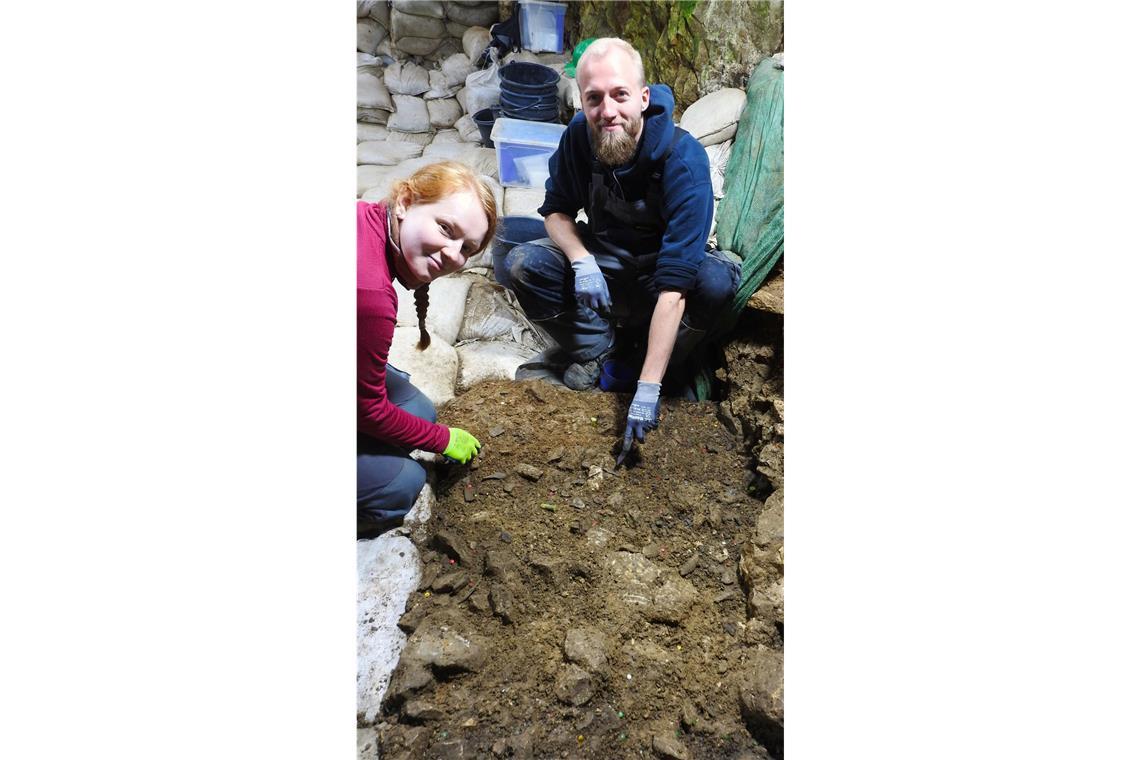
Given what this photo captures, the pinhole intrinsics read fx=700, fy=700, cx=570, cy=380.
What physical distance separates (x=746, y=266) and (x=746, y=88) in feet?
1.55

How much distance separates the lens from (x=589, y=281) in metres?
1.72

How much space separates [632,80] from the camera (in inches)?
65.1

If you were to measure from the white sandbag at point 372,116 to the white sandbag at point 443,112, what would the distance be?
114 millimetres

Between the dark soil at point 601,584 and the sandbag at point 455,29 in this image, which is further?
the sandbag at point 455,29

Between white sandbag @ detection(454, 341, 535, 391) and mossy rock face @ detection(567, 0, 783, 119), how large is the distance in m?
0.74

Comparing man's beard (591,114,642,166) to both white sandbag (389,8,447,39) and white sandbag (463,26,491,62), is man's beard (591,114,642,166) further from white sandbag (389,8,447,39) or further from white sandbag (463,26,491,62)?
white sandbag (389,8,447,39)

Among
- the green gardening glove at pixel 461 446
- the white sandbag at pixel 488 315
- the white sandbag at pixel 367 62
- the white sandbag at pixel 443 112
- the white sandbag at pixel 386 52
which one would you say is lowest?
the green gardening glove at pixel 461 446

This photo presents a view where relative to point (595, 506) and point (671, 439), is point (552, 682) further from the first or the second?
point (671, 439)

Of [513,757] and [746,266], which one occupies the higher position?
[746,266]

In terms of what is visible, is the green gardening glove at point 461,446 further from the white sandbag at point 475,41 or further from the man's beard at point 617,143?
the white sandbag at point 475,41

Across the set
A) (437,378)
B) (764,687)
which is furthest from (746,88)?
(764,687)

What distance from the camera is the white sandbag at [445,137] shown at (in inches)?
69.3

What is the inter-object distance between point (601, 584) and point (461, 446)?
1.55ft

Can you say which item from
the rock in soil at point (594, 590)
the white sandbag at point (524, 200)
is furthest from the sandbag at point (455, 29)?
the rock in soil at point (594, 590)
